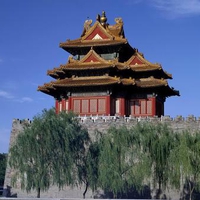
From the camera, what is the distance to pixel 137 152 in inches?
1005

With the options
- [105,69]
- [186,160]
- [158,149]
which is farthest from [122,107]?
[186,160]

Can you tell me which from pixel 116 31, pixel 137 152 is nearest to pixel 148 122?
pixel 137 152

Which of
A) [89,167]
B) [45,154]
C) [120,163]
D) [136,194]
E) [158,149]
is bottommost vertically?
[136,194]

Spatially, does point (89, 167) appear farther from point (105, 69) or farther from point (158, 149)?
point (105, 69)

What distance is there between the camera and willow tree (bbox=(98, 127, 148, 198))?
82.2ft

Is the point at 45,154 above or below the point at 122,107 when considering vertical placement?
below

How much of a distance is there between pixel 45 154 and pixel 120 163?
4.21 meters

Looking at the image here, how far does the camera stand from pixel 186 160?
23.8 m

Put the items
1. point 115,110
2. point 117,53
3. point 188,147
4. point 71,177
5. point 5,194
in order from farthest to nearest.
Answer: point 117,53, point 115,110, point 5,194, point 71,177, point 188,147

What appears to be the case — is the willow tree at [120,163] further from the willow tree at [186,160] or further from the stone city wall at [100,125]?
the stone city wall at [100,125]

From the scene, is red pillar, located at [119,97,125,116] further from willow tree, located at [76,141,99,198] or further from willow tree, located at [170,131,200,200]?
willow tree, located at [170,131,200,200]

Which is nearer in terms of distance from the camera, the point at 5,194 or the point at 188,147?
the point at 188,147

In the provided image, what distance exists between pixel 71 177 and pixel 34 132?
3.16 metres

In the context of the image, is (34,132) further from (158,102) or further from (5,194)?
(158,102)
